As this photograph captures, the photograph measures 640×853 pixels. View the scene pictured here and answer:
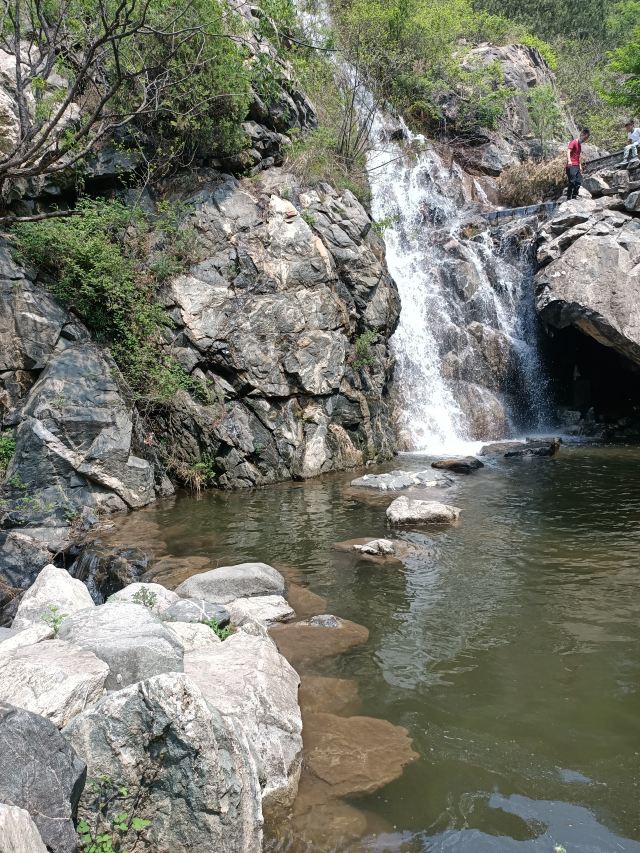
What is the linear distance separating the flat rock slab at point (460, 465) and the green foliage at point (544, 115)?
19166 millimetres

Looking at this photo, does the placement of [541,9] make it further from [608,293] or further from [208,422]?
[208,422]

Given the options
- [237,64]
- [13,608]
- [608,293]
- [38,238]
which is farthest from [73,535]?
[608,293]

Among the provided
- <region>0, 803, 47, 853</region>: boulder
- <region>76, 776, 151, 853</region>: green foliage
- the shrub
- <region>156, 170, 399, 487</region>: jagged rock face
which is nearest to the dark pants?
the shrub

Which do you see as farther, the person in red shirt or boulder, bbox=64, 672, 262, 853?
the person in red shirt

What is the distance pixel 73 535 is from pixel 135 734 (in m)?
6.53

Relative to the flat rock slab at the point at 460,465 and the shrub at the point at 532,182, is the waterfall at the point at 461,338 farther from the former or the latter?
the shrub at the point at 532,182

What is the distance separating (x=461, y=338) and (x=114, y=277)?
9.95m

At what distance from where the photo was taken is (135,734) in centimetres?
309

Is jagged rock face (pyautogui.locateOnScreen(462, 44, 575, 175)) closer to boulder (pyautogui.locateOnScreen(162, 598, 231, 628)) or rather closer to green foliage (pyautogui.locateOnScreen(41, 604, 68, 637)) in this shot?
boulder (pyautogui.locateOnScreen(162, 598, 231, 628))

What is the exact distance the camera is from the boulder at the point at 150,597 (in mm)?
5902

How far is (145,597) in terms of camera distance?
5.94 meters

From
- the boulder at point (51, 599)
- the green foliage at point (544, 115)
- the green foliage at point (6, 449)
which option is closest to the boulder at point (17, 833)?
the boulder at point (51, 599)

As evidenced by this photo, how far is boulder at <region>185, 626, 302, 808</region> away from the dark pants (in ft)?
59.0

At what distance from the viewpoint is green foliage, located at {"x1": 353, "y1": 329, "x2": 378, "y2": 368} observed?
14641mm
